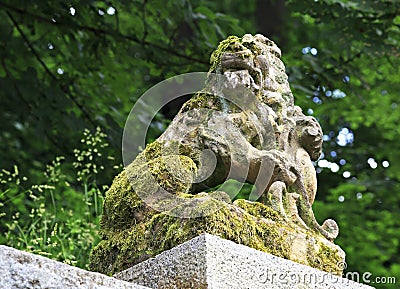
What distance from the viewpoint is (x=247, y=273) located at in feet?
7.18

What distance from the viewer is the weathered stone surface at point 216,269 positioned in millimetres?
2094

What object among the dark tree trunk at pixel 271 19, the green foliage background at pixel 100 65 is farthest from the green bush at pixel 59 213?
the dark tree trunk at pixel 271 19

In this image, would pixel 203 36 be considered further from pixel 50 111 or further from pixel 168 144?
pixel 168 144

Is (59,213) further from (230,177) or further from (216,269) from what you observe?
(216,269)

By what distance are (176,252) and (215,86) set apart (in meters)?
0.94

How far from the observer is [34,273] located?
1727mm

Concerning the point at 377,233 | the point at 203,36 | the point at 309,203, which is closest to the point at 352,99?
the point at 377,233

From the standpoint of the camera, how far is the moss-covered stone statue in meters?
2.36

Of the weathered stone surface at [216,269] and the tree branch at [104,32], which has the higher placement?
the tree branch at [104,32]

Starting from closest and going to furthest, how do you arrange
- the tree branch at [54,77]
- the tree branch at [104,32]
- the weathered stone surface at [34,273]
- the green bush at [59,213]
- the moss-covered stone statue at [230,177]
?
the weathered stone surface at [34,273]
the moss-covered stone statue at [230,177]
the green bush at [59,213]
the tree branch at [104,32]
the tree branch at [54,77]

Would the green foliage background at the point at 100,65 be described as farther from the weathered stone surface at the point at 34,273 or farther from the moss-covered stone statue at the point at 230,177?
the weathered stone surface at the point at 34,273

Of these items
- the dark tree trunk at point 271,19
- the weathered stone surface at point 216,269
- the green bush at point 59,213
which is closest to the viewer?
the weathered stone surface at point 216,269

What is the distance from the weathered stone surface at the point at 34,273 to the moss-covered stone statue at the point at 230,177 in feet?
1.77

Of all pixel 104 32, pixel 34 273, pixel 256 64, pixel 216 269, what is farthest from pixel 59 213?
pixel 34 273
